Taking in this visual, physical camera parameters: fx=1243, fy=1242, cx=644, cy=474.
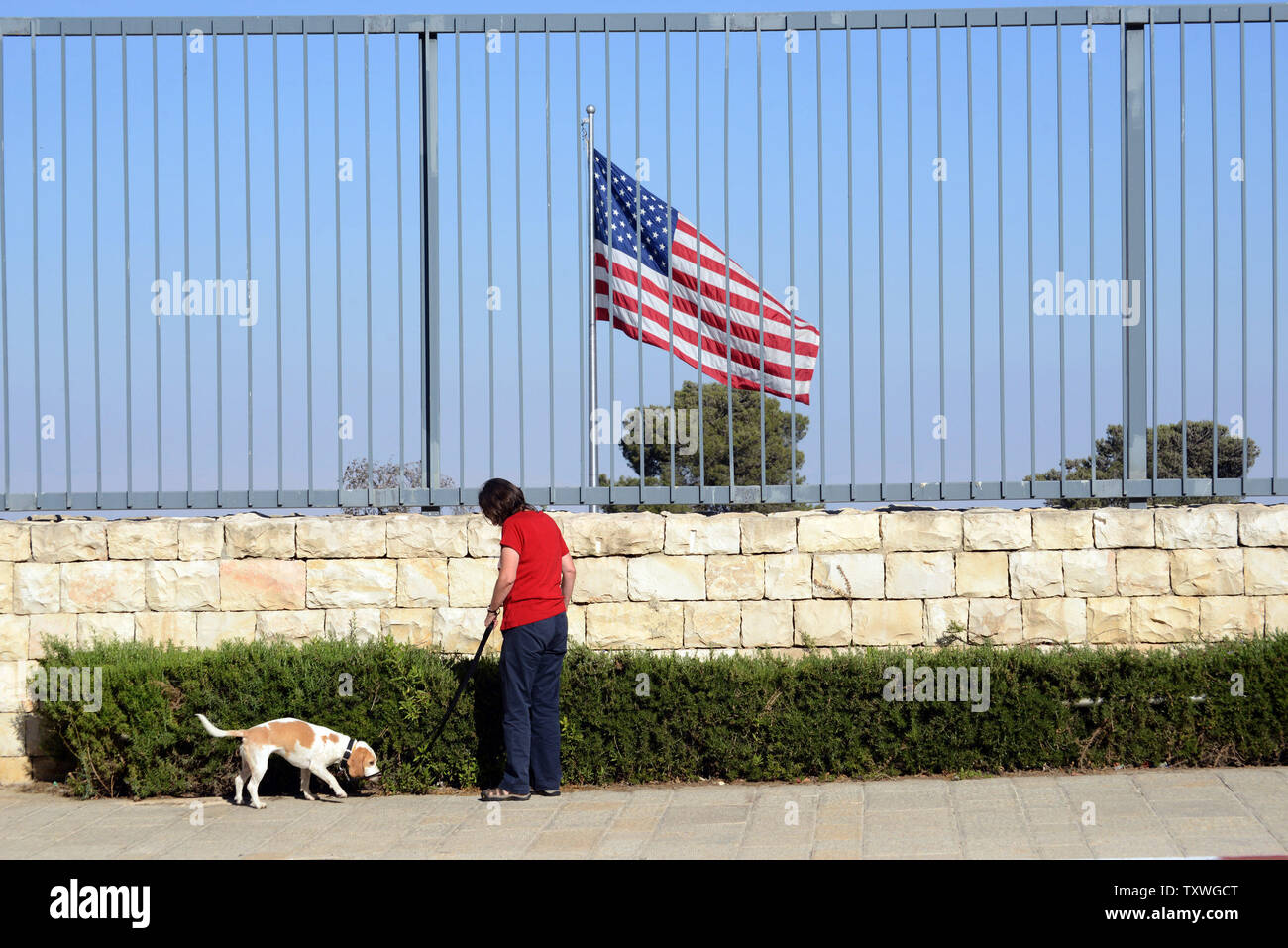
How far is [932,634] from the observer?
7.78 meters

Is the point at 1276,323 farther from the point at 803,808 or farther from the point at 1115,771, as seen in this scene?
the point at 803,808

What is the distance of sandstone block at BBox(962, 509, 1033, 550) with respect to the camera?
7.80 meters

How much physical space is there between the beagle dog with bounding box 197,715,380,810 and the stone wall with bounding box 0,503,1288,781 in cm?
99

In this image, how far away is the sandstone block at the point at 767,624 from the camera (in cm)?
778

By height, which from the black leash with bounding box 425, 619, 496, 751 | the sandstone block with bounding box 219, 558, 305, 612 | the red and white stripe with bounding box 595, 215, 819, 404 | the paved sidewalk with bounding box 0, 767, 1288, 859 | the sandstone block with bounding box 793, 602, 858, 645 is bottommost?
the paved sidewalk with bounding box 0, 767, 1288, 859

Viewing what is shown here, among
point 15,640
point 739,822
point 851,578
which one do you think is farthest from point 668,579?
point 15,640

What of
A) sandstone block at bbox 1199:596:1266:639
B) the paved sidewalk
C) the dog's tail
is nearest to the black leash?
the paved sidewalk

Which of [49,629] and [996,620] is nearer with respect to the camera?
[996,620]

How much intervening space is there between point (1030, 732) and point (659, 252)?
3796 mm

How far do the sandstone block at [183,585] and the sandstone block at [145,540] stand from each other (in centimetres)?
9

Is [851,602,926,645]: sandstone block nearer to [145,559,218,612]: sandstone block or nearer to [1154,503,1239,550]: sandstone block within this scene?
[1154,503,1239,550]: sandstone block

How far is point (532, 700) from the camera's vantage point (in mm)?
6941

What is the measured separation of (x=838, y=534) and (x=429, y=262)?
3189 millimetres

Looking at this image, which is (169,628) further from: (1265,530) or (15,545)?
(1265,530)
